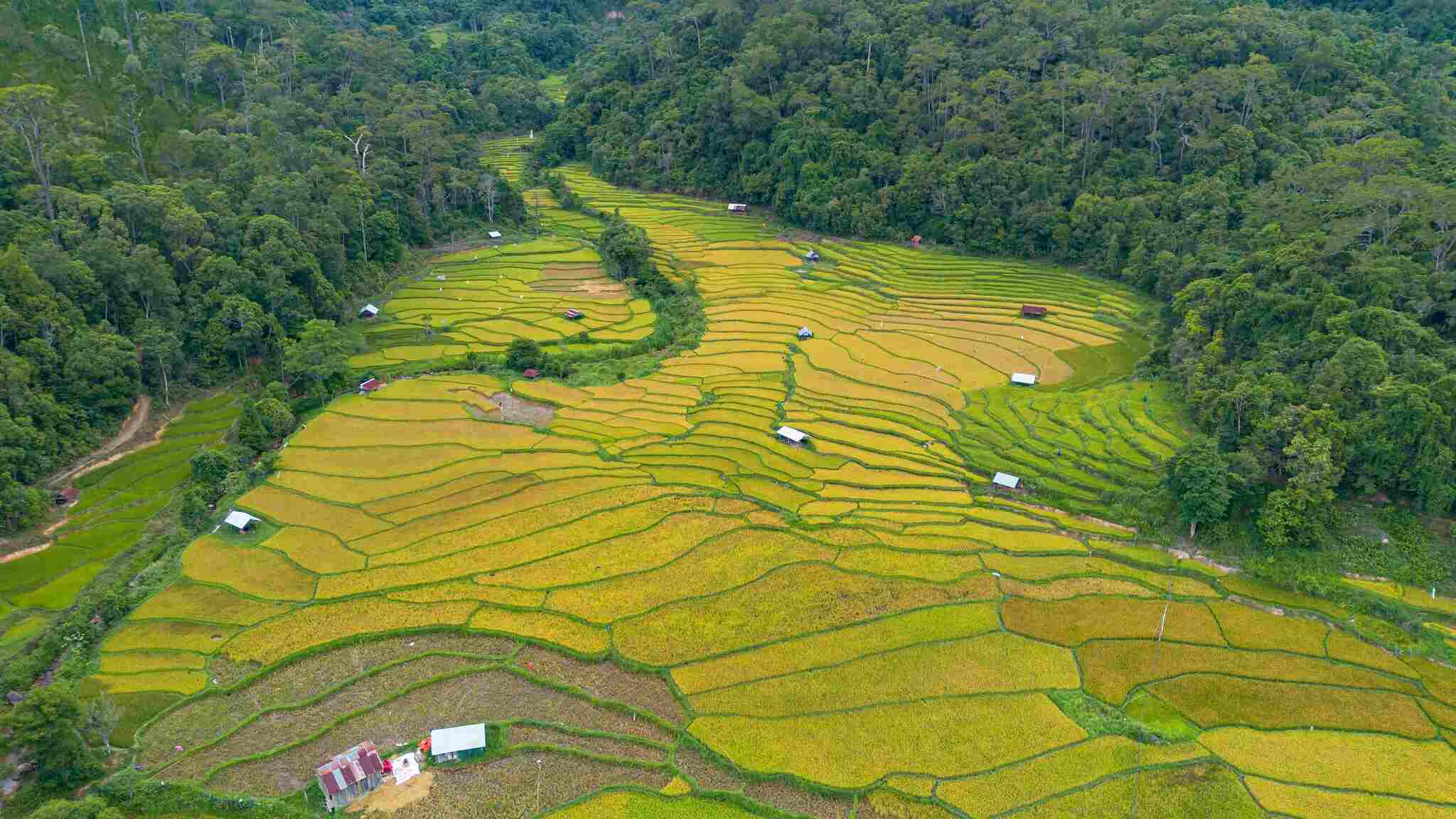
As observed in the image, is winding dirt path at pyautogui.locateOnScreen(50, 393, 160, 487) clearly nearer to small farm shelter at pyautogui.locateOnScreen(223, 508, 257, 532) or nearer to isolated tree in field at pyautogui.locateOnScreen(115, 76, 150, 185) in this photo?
small farm shelter at pyautogui.locateOnScreen(223, 508, 257, 532)

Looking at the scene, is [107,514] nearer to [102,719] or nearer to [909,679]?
[102,719]

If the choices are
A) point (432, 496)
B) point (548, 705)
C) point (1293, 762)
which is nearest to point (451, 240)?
point (432, 496)

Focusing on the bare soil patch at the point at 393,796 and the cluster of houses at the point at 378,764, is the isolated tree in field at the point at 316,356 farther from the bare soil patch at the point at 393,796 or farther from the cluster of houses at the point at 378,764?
the bare soil patch at the point at 393,796

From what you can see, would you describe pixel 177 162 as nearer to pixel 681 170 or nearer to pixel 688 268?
pixel 688 268

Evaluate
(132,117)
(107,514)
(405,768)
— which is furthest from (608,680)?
(132,117)

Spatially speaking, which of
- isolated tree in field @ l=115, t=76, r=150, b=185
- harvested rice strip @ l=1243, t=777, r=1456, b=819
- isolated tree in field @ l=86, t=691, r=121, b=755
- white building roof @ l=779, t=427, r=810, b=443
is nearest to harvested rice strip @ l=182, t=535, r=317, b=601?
isolated tree in field @ l=86, t=691, r=121, b=755
